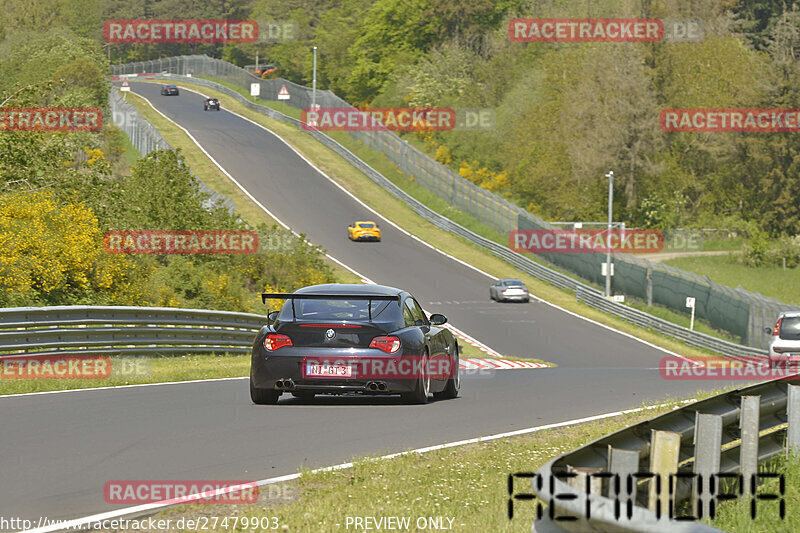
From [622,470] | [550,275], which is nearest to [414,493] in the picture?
[622,470]

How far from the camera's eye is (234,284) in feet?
116

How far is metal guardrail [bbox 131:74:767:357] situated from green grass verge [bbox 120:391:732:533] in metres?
36.7

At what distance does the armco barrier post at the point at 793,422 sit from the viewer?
932 cm

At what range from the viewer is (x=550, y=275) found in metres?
60.5

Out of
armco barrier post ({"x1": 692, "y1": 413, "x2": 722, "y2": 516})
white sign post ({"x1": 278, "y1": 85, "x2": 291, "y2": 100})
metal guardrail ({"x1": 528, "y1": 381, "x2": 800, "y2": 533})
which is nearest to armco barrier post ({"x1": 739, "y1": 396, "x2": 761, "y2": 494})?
metal guardrail ({"x1": 528, "y1": 381, "x2": 800, "y2": 533})

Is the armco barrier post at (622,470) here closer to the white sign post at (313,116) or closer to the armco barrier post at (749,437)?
the armco barrier post at (749,437)

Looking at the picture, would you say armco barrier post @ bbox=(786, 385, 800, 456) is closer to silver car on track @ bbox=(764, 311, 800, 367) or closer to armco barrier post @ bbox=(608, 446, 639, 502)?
armco barrier post @ bbox=(608, 446, 639, 502)

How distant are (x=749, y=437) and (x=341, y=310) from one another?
6651mm

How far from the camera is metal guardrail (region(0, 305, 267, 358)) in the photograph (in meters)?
18.7

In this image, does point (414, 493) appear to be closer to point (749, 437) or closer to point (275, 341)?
point (749, 437)

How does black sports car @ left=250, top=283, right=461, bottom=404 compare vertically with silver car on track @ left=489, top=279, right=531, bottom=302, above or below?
above

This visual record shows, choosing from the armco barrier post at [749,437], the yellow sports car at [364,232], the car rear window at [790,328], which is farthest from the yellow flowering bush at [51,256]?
the yellow sports car at [364,232]

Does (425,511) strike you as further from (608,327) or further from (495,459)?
(608,327)

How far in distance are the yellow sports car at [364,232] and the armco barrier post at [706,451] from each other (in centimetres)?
5667
